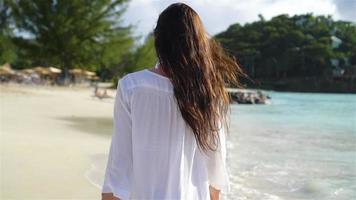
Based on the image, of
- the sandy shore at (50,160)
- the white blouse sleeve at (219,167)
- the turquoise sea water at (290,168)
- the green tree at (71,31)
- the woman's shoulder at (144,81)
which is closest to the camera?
the woman's shoulder at (144,81)

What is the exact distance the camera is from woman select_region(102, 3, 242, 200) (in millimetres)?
1576

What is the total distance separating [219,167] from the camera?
5.56 feet

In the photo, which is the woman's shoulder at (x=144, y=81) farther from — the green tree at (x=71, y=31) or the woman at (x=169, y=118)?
the green tree at (x=71, y=31)

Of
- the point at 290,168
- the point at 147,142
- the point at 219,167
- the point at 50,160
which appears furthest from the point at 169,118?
the point at 290,168

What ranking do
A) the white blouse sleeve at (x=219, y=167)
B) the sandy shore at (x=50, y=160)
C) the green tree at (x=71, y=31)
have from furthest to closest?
the green tree at (x=71, y=31) → the sandy shore at (x=50, y=160) → the white blouse sleeve at (x=219, y=167)

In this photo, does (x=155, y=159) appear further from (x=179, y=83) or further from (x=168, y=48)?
(x=168, y=48)

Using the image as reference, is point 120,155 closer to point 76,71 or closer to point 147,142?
point 147,142

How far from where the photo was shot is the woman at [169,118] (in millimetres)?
1576

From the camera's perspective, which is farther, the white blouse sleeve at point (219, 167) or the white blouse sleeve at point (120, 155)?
the white blouse sleeve at point (219, 167)

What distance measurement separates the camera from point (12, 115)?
13.9 metres

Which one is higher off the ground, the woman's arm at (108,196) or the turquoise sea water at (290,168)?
the woman's arm at (108,196)

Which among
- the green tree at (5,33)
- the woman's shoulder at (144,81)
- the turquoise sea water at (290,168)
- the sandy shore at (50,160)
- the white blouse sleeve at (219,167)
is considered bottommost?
the turquoise sea water at (290,168)

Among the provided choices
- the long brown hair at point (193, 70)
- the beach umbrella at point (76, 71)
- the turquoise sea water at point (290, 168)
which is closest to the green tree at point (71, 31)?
the beach umbrella at point (76, 71)

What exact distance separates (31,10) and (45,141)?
3819 centimetres
